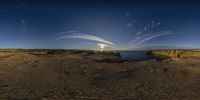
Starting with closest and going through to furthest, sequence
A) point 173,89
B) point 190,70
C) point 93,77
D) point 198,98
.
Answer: point 198,98, point 173,89, point 93,77, point 190,70

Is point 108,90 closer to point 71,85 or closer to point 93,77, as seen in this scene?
point 71,85

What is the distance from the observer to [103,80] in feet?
82.0

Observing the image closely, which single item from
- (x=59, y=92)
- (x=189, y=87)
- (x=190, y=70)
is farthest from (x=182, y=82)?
(x=59, y=92)

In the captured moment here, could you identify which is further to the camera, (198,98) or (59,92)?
(59,92)

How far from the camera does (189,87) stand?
21828 millimetres

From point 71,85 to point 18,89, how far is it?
422cm

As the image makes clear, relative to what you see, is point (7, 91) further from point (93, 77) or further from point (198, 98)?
point (198, 98)

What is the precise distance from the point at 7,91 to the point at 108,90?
262 inches

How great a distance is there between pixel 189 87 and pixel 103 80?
7.04 m

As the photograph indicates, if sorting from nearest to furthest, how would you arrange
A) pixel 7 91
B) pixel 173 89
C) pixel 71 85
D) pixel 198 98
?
pixel 198 98
pixel 7 91
pixel 173 89
pixel 71 85

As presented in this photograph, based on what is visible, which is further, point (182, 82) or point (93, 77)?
point (93, 77)

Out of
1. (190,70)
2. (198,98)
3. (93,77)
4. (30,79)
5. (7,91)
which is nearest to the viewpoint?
(198,98)

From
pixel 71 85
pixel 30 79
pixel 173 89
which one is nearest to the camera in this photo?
pixel 173 89

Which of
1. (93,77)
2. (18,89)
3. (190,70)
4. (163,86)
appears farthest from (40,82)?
(190,70)
